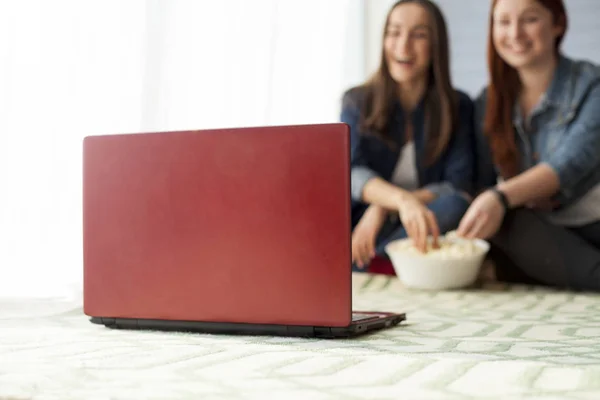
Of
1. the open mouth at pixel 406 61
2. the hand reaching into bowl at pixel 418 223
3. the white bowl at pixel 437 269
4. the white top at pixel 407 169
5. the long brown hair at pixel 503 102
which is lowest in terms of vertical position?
the white bowl at pixel 437 269

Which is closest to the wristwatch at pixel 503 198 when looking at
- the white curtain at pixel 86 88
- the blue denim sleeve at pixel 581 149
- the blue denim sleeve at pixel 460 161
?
the blue denim sleeve at pixel 581 149

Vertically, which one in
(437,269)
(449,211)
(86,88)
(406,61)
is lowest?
(437,269)

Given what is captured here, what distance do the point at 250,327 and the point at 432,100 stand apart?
148cm

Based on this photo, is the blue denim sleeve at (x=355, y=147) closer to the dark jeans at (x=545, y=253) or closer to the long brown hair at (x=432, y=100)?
the long brown hair at (x=432, y=100)

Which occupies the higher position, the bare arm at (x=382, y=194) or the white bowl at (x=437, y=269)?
the bare arm at (x=382, y=194)

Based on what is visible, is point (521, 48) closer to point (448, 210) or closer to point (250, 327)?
point (448, 210)

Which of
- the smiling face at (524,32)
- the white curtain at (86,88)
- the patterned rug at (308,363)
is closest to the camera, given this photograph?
the patterned rug at (308,363)

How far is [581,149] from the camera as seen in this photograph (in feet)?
6.71

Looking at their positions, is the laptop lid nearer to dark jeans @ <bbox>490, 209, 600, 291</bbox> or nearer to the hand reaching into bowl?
the hand reaching into bowl

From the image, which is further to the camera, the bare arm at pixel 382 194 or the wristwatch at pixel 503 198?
the bare arm at pixel 382 194

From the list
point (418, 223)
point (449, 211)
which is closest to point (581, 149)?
point (449, 211)

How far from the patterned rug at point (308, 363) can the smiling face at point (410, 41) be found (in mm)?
1221

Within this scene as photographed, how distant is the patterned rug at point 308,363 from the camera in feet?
2.21

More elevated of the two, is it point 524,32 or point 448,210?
point 524,32
